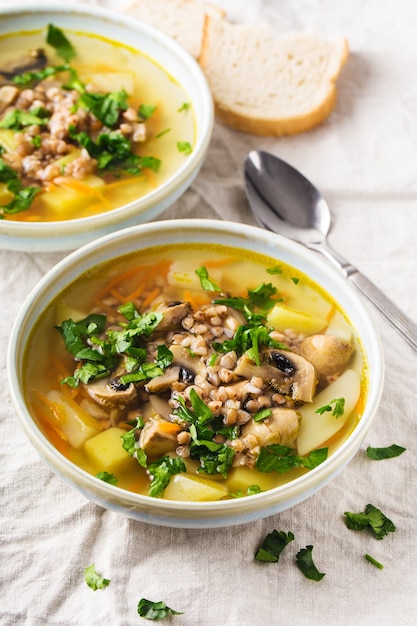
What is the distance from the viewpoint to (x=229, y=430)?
7.98 feet

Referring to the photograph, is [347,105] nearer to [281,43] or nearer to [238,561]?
[281,43]

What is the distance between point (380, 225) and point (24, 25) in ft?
6.53

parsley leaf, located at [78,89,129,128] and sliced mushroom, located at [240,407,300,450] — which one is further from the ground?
parsley leaf, located at [78,89,129,128]

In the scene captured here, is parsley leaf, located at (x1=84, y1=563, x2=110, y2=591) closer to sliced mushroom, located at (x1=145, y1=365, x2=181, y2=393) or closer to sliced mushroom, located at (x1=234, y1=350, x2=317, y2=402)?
sliced mushroom, located at (x1=145, y1=365, x2=181, y2=393)

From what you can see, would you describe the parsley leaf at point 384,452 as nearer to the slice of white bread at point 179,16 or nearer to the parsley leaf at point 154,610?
the parsley leaf at point 154,610

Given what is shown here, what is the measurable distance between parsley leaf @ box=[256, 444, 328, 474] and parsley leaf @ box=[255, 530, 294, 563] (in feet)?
0.90

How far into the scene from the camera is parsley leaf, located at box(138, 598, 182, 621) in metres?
2.34

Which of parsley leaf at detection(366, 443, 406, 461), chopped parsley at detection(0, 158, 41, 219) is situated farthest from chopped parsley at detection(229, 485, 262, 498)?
chopped parsley at detection(0, 158, 41, 219)

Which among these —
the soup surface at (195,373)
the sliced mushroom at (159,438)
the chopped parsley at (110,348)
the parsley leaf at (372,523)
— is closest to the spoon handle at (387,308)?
the soup surface at (195,373)

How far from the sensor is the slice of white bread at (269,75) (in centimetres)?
393

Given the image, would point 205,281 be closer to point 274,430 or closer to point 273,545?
point 274,430

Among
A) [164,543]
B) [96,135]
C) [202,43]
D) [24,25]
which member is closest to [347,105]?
[202,43]

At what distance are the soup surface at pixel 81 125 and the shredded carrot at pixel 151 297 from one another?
564 mm

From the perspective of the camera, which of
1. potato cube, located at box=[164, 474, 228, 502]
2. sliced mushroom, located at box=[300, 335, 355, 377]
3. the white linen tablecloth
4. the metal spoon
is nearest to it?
potato cube, located at box=[164, 474, 228, 502]
